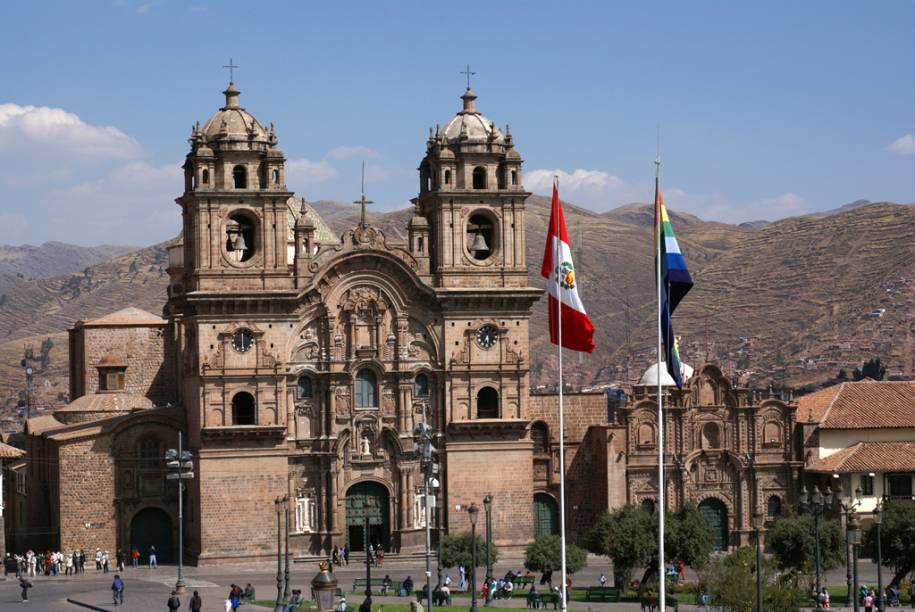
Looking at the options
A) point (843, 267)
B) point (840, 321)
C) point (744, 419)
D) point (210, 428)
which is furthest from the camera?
point (843, 267)

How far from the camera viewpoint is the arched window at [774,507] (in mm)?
83062

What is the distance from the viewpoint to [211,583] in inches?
2790

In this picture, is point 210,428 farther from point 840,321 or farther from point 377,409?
point 840,321

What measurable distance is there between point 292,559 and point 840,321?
11646cm

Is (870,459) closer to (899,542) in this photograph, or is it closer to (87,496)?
(899,542)

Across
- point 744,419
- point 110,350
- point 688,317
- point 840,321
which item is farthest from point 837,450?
point 688,317

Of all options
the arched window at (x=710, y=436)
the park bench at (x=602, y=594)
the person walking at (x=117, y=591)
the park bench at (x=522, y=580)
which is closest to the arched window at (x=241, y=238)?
the park bench at (x=522, y=580)

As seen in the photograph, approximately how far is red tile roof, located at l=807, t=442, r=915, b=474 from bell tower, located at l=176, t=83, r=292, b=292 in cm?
2363

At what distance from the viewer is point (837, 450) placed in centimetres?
8362

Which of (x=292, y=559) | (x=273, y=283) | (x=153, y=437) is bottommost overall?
(x=292, y=559)

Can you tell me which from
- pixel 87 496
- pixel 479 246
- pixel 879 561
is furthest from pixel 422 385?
A: pixel 879 561

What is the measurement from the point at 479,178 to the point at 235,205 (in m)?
10.0

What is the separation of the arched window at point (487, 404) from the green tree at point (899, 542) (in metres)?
17.8

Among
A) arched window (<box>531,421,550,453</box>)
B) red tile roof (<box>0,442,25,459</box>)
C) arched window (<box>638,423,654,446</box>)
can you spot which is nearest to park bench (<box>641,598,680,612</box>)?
arched window (<box>638,423,654,446</box>)
